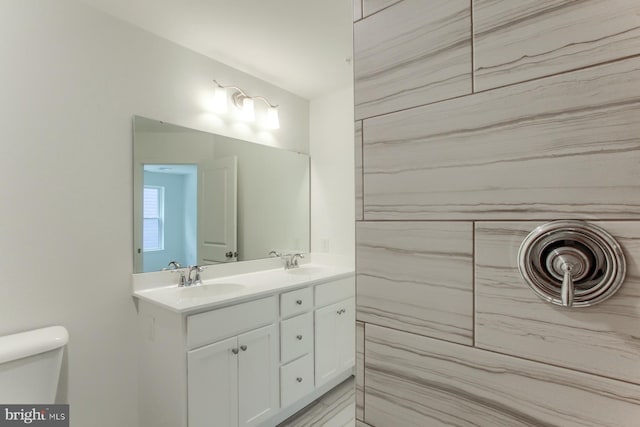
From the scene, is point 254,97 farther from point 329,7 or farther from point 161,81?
point 329,7

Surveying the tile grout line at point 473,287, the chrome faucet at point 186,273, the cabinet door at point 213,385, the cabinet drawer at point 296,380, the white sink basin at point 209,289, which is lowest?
the cabinet drawer at point 296,380

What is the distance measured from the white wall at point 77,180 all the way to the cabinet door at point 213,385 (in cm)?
Result: 55

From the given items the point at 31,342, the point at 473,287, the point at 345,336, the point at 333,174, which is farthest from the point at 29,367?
the point at 333,174

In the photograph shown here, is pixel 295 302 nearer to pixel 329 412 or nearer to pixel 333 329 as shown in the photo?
pixel 333 329

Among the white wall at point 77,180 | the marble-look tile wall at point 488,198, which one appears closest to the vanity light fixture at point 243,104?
the white wall at point 77,180

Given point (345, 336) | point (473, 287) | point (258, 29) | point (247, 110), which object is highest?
point (258, 29)

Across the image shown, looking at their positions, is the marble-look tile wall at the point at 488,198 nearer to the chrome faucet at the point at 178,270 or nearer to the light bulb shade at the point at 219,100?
the chrome faucet at the point at 178,270

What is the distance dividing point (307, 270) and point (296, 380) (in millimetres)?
864

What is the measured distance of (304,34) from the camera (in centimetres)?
190

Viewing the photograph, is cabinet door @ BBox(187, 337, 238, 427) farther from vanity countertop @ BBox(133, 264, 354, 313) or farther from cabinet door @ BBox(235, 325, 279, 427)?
vanity countertop @ BBox(133, 264, 354, 313)

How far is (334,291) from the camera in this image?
2.33 meters

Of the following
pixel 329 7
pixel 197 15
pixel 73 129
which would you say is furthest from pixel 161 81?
pixel 329 7

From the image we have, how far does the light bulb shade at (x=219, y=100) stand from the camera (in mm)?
2203

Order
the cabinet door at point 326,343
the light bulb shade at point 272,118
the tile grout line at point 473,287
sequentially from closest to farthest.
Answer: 1. the tile grout line at point 473,287
2. the cabinet door at point 326,343
3. the light bulb shade at point 272,118
